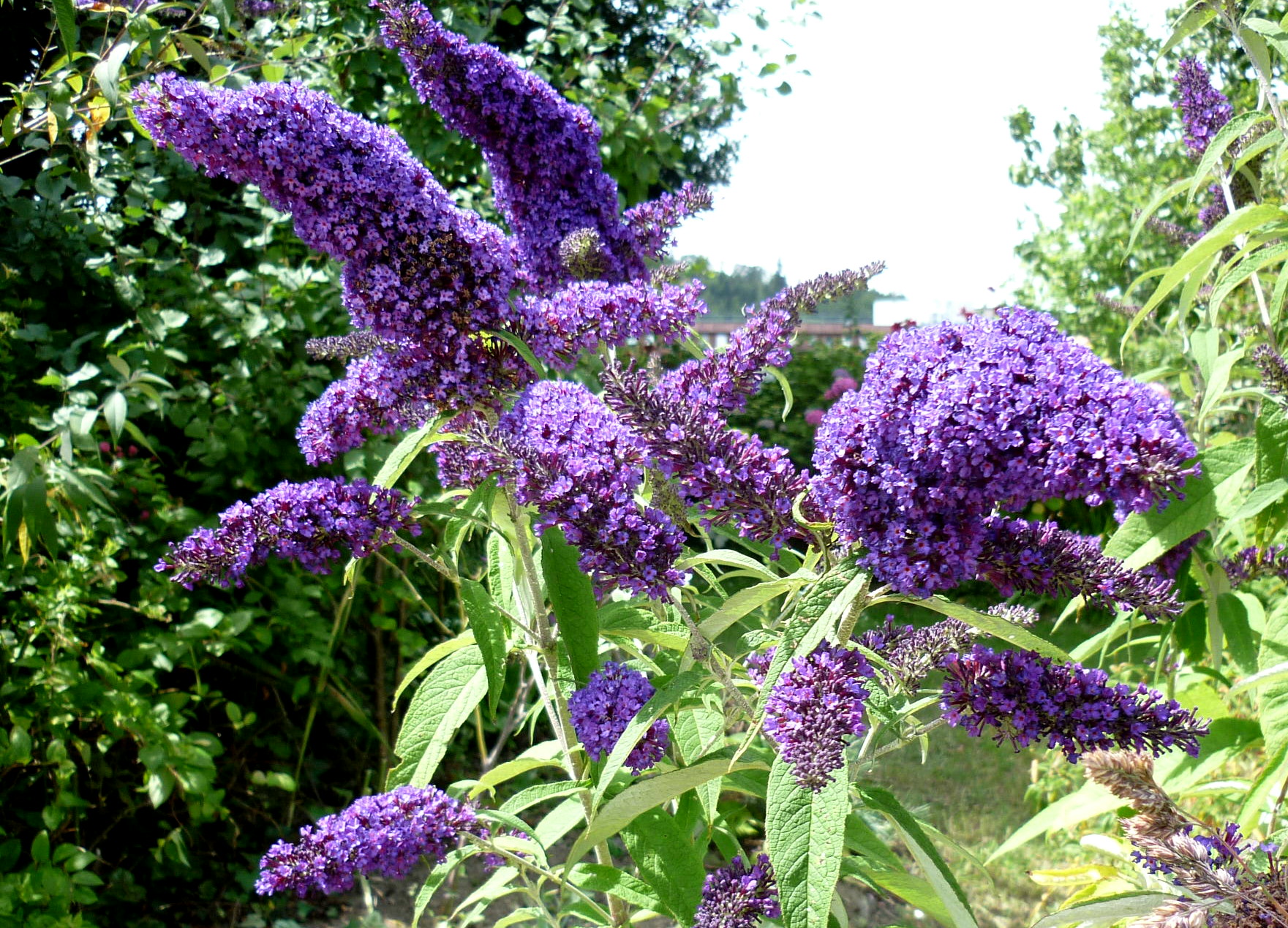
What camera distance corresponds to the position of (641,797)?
127 centimetres

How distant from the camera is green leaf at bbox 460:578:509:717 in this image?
4.80ft

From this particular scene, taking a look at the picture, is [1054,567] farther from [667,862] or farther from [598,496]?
[667,862]

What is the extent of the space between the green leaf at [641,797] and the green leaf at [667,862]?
0.28 metres

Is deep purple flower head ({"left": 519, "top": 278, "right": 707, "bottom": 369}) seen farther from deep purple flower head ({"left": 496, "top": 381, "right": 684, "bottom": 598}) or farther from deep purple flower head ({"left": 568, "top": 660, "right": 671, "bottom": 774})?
deep purple flower head ({"left": 568, "top": 660, "right": 671, "bottom": 774})

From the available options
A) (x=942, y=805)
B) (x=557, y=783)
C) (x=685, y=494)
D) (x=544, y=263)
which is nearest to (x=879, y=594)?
(x=685, y=494)

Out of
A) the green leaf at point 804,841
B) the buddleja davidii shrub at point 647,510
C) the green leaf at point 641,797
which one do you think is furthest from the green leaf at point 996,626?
the green leaf at point 641,797

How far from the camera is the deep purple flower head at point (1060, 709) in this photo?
3.60 ft

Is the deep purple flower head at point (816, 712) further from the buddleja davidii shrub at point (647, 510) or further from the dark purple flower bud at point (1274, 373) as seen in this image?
the dark purple flower bud at point (1274, 373)

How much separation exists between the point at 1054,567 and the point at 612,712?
22.7 inches

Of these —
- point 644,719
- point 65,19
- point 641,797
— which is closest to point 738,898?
point 641,797

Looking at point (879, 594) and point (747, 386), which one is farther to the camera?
point (747, 386)

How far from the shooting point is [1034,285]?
1029 centimetres

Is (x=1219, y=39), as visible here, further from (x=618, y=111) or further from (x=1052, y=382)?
(x=1052, y=382)

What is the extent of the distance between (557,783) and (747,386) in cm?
72
